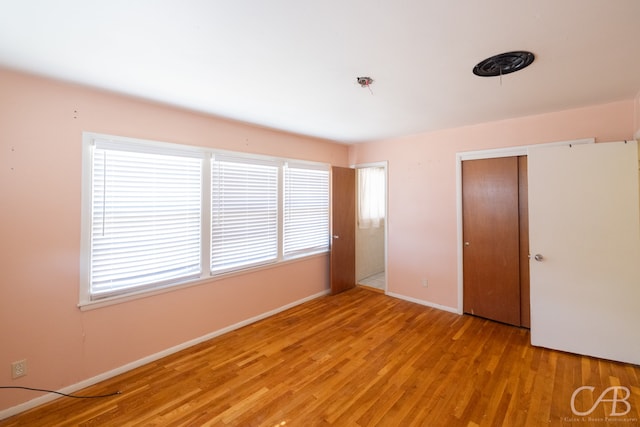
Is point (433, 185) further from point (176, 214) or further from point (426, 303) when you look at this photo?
point (176, 214)

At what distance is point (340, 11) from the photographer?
138 centimetres

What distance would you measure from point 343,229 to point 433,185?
5.11 ft

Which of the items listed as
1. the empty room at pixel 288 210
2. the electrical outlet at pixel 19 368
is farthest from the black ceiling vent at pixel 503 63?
the electrical outlet at pixel 19 368

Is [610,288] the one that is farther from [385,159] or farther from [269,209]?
[269,209]

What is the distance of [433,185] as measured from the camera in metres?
3.87

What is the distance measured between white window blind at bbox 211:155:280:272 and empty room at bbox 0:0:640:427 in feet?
0.09

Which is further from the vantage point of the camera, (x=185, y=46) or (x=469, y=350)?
(x=469, y=350)

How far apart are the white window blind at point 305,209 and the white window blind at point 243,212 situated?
225 mm

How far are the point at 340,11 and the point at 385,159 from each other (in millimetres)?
3145

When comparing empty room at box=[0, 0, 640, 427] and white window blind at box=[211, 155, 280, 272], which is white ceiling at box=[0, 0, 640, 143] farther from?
white window blind at box=[211, 155, 280, 272]

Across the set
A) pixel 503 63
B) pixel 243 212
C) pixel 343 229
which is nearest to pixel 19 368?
pixel 243 212

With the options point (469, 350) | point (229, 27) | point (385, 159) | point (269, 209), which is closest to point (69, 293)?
point (269, 209)

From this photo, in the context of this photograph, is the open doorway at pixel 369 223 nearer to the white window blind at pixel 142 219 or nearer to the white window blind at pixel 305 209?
the white window blind at pixel 305 209

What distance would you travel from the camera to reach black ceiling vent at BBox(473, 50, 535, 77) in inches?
71.3
